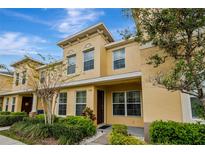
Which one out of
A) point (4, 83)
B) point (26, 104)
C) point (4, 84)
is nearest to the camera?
point (26, 104)

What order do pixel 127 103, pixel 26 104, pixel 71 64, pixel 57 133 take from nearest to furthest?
pixel 57 133 → pixel 127 103 → pixel 71 64 → pixel 26 104

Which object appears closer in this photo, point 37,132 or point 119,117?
point 37,132

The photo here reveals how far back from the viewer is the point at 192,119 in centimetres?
558

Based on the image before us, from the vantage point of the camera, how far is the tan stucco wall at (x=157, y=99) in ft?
19.4

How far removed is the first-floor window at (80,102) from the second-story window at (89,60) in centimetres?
203

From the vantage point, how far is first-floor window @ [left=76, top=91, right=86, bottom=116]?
35.9 ft

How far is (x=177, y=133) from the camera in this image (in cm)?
479

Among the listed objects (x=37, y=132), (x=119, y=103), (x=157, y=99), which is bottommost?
(x=37, y=132)

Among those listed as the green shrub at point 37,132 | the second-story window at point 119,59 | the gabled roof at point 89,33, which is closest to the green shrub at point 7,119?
the green shrub at point 37,132

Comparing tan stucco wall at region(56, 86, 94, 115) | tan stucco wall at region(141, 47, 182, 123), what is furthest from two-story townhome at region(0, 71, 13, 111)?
Result: tan stucco wall at region(141, 47, 182, 123)

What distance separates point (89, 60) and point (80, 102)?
3.32 meters

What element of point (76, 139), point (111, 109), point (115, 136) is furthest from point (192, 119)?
point (111, 109)

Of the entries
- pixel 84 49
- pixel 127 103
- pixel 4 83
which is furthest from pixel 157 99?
pixel 4 83

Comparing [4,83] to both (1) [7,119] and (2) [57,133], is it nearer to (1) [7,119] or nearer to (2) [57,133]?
(1) [7,119]
